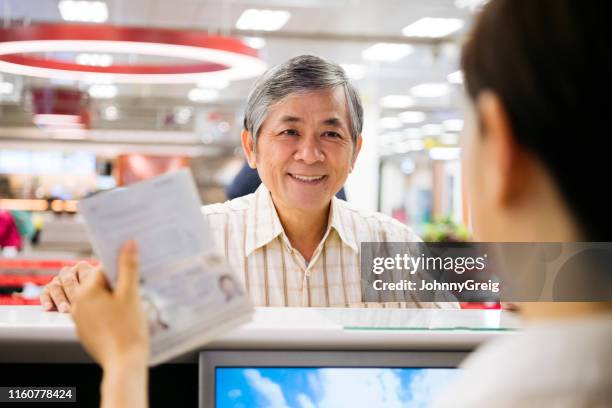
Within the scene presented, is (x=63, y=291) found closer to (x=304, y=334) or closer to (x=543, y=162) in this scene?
(x=304, y=334)

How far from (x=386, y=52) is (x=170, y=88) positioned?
594 cm

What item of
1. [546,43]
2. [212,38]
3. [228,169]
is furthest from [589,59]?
[228,169]

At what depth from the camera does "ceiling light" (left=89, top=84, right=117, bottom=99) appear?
15.0m

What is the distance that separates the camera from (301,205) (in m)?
2.04

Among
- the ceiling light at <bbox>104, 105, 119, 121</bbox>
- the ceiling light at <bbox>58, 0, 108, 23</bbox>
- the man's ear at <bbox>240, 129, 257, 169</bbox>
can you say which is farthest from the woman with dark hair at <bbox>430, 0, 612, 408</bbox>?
the ceiling light at <bbox>104, 105, 119, 121</bbox>

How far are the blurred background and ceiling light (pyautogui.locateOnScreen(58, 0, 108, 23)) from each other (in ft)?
0.10

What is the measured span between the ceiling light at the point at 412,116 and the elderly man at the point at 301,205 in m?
16.8

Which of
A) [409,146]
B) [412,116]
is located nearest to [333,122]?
[412,116]

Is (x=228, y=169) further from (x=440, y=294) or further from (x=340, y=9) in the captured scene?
(x=440, y=294)

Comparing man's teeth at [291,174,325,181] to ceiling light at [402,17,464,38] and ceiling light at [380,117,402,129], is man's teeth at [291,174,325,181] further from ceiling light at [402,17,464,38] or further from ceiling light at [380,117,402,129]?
ceiling light at [380,117,402,129]

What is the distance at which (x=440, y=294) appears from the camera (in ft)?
4.42

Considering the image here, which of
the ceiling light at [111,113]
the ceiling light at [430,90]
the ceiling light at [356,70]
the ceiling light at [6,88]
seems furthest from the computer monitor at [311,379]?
the ceiling light at [111,113]

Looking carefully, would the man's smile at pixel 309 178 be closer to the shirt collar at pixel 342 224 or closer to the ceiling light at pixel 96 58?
the shirt collar at pixel 342 224

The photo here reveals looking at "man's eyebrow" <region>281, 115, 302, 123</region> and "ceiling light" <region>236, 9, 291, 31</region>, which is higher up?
"ceiling light" <region>236, 9, 291, 31</region>
